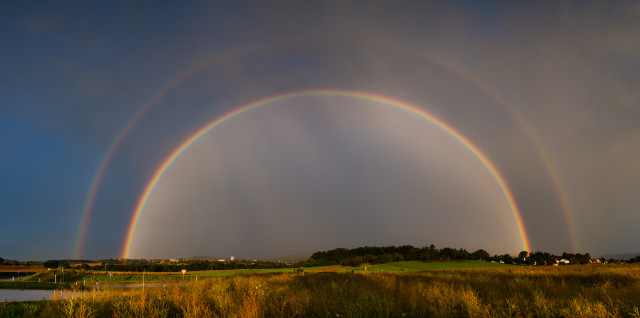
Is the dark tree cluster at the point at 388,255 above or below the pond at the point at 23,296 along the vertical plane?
below

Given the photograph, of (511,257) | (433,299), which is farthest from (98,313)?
(511,257)

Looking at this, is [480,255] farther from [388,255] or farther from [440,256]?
[388,255]

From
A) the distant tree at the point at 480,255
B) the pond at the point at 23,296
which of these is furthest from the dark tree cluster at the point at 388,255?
the pond at the point at 23,296

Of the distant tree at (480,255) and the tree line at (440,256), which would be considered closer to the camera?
the tree line at (440,256)

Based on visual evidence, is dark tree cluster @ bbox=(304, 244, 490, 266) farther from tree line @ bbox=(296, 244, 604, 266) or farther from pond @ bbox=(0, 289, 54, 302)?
pond @ bbox=(0, 289, 54, 302)

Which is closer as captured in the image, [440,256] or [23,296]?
[23,296]

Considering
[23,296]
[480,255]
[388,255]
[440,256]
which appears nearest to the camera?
[23,296]

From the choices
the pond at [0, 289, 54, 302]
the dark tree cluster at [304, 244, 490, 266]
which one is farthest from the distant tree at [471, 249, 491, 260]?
the pond at [0, 289, 54, 302]

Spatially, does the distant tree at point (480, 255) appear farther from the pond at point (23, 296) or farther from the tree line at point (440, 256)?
the pond at point (23, 296)

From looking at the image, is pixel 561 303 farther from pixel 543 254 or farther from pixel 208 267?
pixel 543 254

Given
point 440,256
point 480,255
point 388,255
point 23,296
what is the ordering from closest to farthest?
point 23,296 < point 388,255 < point 440,256 < point 480,255

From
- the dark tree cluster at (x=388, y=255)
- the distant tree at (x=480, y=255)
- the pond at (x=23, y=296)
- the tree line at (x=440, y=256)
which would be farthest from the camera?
the distant tree at (x=480, y=255)

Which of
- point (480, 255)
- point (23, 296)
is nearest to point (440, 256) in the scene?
point (480, 255)

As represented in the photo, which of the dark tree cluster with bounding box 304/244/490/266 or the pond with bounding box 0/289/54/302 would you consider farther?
the dark tree cluster with bounding box 304/244/490/266
